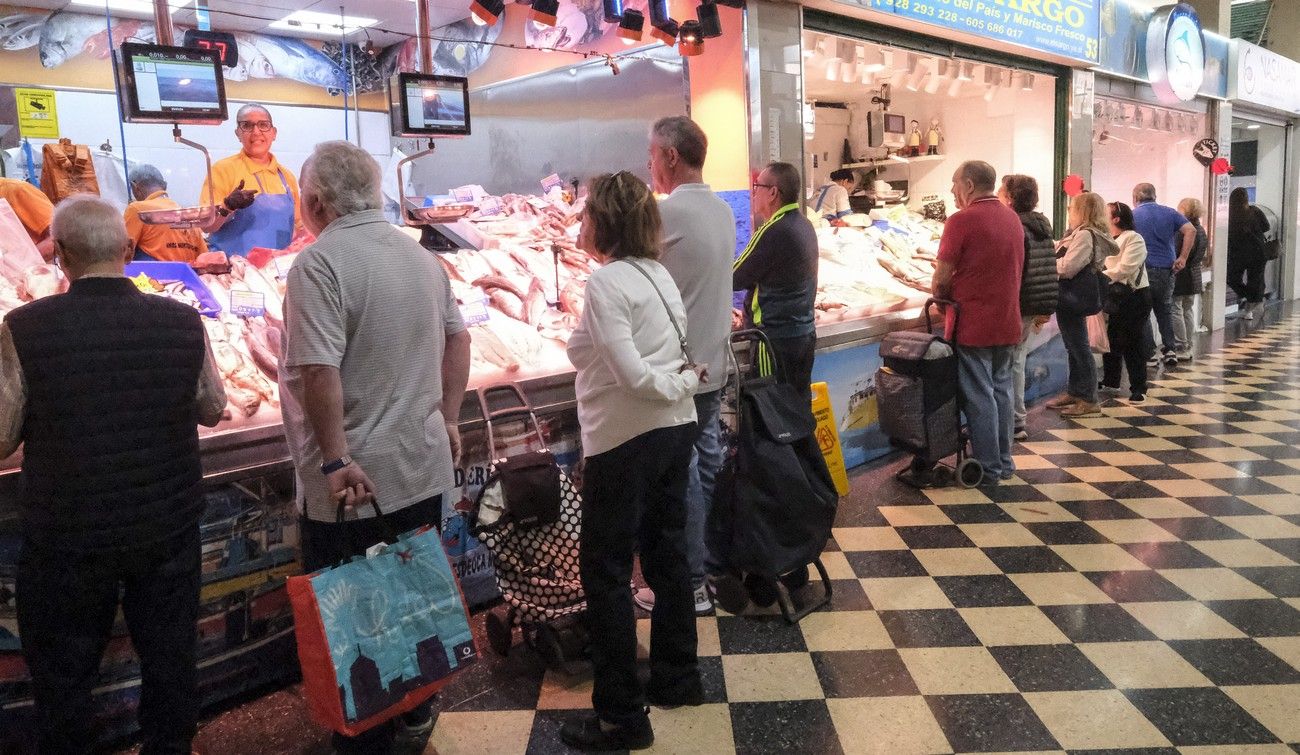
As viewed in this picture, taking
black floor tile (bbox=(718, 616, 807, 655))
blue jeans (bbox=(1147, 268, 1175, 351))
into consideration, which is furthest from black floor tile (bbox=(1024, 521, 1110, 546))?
blue jeans (bbox=(1147, 268, 1175, 351))

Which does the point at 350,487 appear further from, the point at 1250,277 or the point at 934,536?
the point at 1250,277

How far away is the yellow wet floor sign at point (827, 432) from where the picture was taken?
4.63 meters

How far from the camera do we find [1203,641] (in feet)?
10.4

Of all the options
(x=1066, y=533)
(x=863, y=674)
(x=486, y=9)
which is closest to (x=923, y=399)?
(x=1066, y=533)

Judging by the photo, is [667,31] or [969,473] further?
[969,473]

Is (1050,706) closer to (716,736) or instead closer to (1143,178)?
(716,736)

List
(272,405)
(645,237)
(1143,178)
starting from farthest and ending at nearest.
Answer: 1. (1143,178)
2. (272,405)
3. (645,237)

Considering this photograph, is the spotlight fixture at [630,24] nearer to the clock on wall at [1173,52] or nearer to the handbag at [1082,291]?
the handbag at [1082,291]

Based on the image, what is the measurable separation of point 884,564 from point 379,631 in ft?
8.05

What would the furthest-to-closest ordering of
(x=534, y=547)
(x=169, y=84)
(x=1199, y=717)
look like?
Result: (x=534, y=547), (x=169, y=84), (x=1199, y=717)

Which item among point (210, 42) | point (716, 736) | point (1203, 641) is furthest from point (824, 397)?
point (210, 42)

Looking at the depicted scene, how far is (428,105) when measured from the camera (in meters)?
3.53

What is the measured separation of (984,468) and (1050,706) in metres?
2.49

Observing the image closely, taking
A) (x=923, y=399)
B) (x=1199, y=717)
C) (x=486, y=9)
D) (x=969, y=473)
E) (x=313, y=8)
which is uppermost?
(x=313, y=8)
